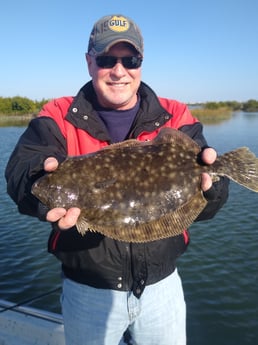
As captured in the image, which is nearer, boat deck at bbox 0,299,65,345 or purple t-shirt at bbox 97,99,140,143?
purple t-shirt at bbox 97,99,140,143

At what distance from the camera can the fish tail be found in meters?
3.34

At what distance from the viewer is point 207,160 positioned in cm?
320

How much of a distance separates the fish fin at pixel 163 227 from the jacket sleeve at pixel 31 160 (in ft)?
2.28

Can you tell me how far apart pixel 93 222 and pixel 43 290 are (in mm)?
7090

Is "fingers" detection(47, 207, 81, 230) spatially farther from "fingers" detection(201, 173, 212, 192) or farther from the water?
the water

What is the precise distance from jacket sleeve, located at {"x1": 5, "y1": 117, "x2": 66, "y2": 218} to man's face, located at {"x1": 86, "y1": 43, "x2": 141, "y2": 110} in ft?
2.07

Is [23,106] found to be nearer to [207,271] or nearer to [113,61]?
[207,271]

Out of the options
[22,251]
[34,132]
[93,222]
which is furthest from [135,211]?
[22,251]

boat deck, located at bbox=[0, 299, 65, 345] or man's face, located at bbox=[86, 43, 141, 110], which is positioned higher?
man's face, located at bbox=[86, 43, 141, 110]

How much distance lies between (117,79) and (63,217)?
59.7 inches

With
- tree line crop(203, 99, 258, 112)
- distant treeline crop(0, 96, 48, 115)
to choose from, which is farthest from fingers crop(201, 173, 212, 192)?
tree line crop(203, 99, 258, 112)

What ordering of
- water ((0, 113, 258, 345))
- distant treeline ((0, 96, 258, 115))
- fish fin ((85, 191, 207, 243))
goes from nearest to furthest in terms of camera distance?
fish fin ((85, 191, 207, 243)), water ((0, 113, 258, 345)), distant treeline ((0, 96, 258, 115))

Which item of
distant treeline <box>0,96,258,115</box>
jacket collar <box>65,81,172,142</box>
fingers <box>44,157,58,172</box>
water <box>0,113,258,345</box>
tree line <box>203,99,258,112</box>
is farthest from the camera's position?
tree line <box>203,99,258,112</box>

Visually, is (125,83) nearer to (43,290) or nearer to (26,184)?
(26,184)
